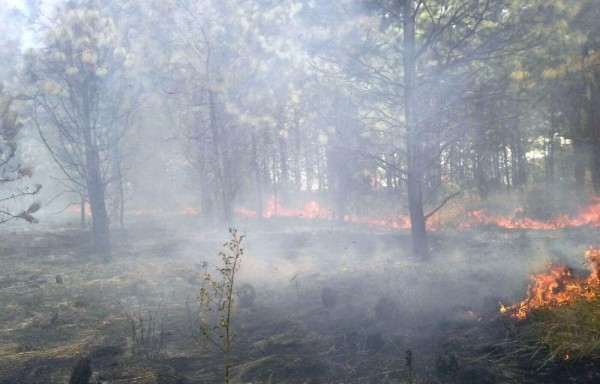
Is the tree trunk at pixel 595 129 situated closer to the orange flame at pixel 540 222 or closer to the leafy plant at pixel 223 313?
the orange flame at pixel 540 222

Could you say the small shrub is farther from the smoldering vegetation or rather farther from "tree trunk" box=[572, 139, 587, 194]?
"tree trunk" box=[572, 139, 587, 194]

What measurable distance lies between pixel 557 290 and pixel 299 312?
3.87 meters

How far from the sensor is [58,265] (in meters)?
11.1

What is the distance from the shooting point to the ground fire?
473 centimetres

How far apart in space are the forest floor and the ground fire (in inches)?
12.6

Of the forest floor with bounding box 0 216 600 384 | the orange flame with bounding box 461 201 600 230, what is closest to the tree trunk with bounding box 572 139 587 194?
the orange flame with bounding box 461 201 600 230

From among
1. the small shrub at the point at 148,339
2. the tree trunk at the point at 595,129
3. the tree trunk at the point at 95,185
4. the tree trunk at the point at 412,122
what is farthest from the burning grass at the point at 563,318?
the tree trunk at the point at 595,129

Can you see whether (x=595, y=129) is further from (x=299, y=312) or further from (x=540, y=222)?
(x=299, y=312)

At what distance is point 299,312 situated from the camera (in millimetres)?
7238

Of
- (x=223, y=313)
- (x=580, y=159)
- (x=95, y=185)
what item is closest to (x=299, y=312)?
(x=223, y=313)

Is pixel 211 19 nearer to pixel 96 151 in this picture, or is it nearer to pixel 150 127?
pixel 96 151

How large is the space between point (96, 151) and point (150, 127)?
1572 cm

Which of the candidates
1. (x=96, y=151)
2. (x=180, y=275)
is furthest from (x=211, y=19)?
(x=180, y=275)

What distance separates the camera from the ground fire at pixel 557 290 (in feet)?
15.5
